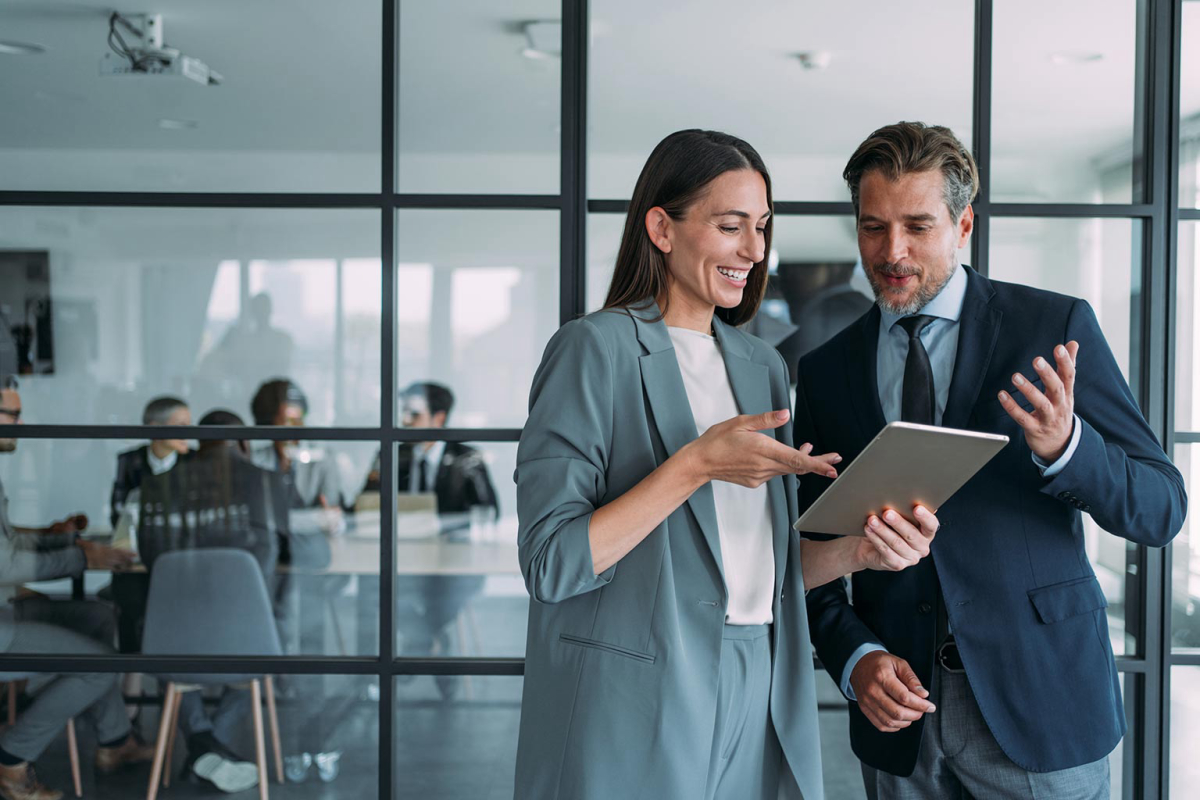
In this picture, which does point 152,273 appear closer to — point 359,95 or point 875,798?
point 359,95

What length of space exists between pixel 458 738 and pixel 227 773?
57cm

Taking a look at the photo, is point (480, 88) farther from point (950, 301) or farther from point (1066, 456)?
point (1066, 456)

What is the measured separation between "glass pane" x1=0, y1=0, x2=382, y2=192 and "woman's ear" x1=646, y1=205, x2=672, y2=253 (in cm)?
105

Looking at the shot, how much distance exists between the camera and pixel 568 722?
130 cm

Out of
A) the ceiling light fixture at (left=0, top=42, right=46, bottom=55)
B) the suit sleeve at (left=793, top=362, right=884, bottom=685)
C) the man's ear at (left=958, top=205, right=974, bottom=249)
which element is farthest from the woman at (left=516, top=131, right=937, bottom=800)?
the ceiling light fixture at (left=0, top=42, right=46, bottom=55)

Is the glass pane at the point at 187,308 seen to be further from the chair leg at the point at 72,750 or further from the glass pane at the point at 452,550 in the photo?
the chair leg at the point at 72,750

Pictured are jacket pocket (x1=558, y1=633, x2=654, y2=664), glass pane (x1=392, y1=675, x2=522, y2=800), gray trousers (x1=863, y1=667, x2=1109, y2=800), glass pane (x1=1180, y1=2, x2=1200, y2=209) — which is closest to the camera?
jacket pocket (x1=558, y1=633, x2=654, y2=664)

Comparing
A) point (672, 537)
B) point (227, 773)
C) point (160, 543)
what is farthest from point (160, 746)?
point (672, 537)

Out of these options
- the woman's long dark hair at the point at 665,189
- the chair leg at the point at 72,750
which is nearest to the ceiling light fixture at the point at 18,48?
the chair leg at the point at 72,750

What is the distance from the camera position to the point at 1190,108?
200 cm

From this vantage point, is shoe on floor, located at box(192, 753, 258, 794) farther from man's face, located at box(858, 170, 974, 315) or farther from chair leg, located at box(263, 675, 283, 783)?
man's face, located at box(858, 170, 974, 315)

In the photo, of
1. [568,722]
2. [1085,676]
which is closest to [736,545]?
[568,722]

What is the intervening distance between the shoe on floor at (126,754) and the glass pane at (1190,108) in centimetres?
282

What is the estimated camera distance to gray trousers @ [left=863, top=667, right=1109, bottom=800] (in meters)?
1.39
